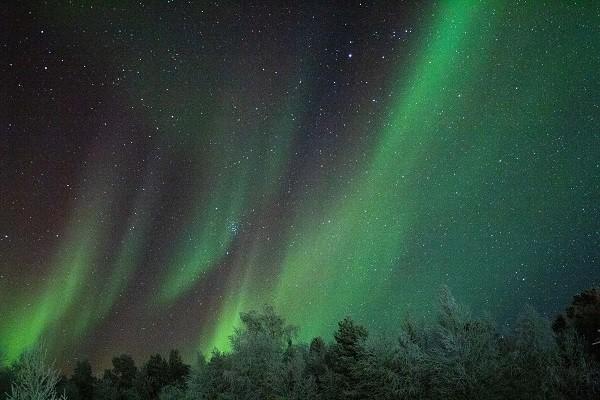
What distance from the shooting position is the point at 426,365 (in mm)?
23625

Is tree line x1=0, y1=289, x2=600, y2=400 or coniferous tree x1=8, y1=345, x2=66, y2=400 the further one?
tree line x1=0, y1=289, x2=600, y2=400

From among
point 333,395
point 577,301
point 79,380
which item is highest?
point 79,380

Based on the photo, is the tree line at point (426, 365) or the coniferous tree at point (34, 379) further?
the tree line at point (426, 365)

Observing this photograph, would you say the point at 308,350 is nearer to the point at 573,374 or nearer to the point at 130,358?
the point at 573,374

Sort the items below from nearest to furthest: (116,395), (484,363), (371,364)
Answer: (484,363) < (371,364) < (116,395)

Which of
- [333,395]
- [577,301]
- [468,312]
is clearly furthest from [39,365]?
[577,301]

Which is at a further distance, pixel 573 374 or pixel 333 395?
pixel 333 395

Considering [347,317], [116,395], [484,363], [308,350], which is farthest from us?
[116,395]

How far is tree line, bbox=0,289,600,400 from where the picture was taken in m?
22.1

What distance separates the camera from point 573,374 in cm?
2252

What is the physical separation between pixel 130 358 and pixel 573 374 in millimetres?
61763

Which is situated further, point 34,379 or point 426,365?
point 426,365

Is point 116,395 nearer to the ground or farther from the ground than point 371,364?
farther from the ground

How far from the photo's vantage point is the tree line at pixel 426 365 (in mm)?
22125
